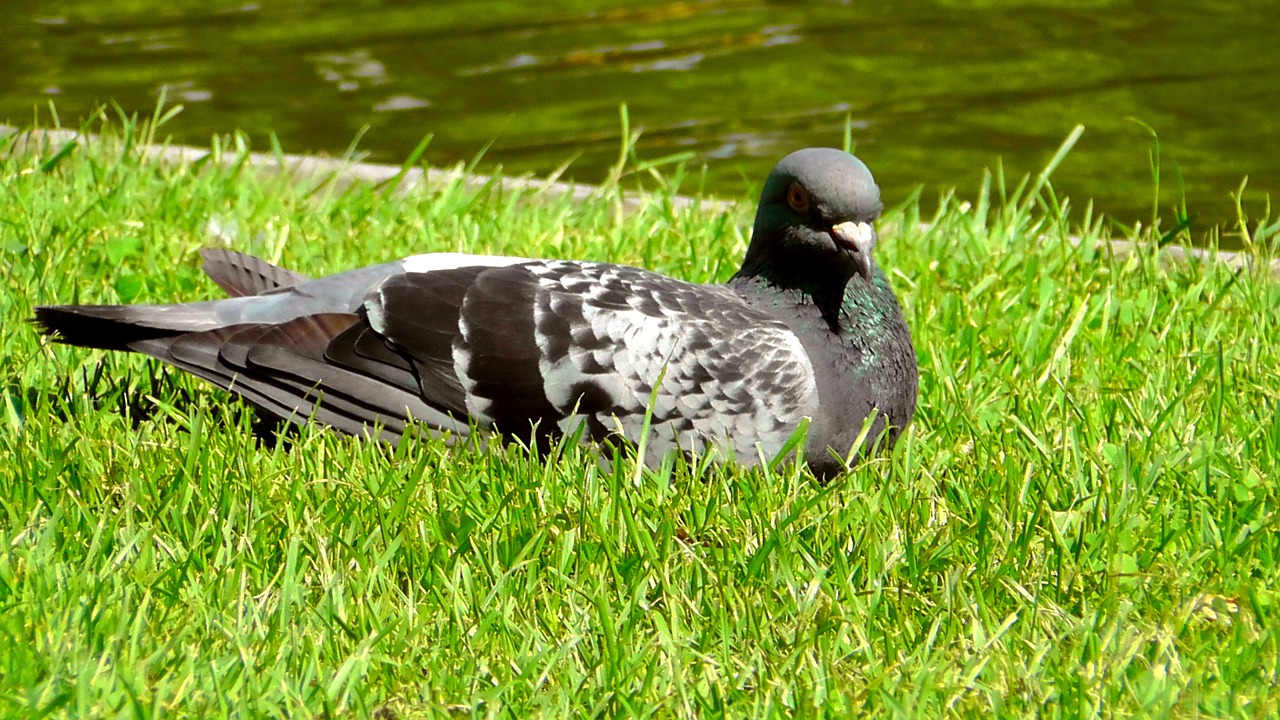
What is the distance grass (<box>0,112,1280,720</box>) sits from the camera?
8.70ft

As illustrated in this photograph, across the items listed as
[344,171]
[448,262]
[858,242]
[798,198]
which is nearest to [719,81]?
[344,171]

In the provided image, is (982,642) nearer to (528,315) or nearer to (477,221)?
(528,315)

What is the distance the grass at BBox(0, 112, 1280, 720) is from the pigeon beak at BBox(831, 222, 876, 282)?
1.48 feet

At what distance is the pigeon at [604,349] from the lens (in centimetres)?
362

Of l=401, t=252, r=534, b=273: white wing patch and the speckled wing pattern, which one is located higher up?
l=401, t=252, r=534, b=273: white wing patch

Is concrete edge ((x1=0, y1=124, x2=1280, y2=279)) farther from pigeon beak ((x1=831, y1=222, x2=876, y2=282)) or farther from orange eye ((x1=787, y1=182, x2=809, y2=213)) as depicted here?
pigeon beak ((x1=831, y1=222, x2=876, y2=282))

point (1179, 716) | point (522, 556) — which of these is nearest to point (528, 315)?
point (522, 556)

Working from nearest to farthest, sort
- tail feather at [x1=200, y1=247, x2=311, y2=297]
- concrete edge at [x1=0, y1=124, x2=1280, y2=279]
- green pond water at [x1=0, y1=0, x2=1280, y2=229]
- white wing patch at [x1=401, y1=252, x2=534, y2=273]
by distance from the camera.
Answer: white wing patch at [x1=401, y1=252, x2=534, y2=273], tail feather at [x1=200, y1=247, x2=311, y2=297], concrete edge at [x1=0, y1=124, x2=1280, y2=279], green pond water at [x1=0, y1=0, x2=1280, y2=229]

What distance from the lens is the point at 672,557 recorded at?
312 centimetres

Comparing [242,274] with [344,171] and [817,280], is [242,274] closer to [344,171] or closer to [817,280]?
[817,280]

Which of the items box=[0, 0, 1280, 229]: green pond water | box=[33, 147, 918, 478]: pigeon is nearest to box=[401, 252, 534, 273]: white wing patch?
box=[33, 147, 918, 478]: pigeon

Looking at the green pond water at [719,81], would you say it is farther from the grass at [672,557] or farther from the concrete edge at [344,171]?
the grass at [672,557]

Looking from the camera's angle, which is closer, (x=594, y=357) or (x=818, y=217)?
(x=594, y=357)

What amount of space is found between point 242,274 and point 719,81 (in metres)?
5.19
